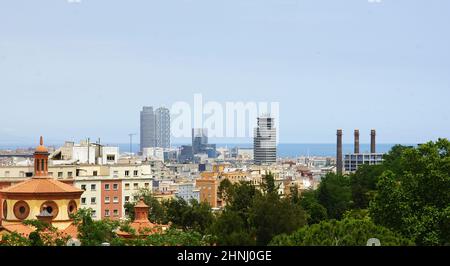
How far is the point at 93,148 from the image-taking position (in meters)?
48.1

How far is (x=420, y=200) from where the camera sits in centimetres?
1939

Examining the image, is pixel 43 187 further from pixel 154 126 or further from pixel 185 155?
pixel 185 155

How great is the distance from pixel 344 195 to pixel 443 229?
20.9 metres

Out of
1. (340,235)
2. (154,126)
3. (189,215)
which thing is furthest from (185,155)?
(340,235)

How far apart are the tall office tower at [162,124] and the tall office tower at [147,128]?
278mm

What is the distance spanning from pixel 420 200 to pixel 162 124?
22.4m

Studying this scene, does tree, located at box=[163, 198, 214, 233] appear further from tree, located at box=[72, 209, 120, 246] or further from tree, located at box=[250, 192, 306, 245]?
tree, located at box=[72, 209, 120, 246]

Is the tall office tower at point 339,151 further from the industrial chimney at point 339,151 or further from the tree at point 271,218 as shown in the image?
the tree at point 271,218

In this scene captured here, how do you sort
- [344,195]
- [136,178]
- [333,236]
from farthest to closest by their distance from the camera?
[136,178], [344,195], [333,236]
